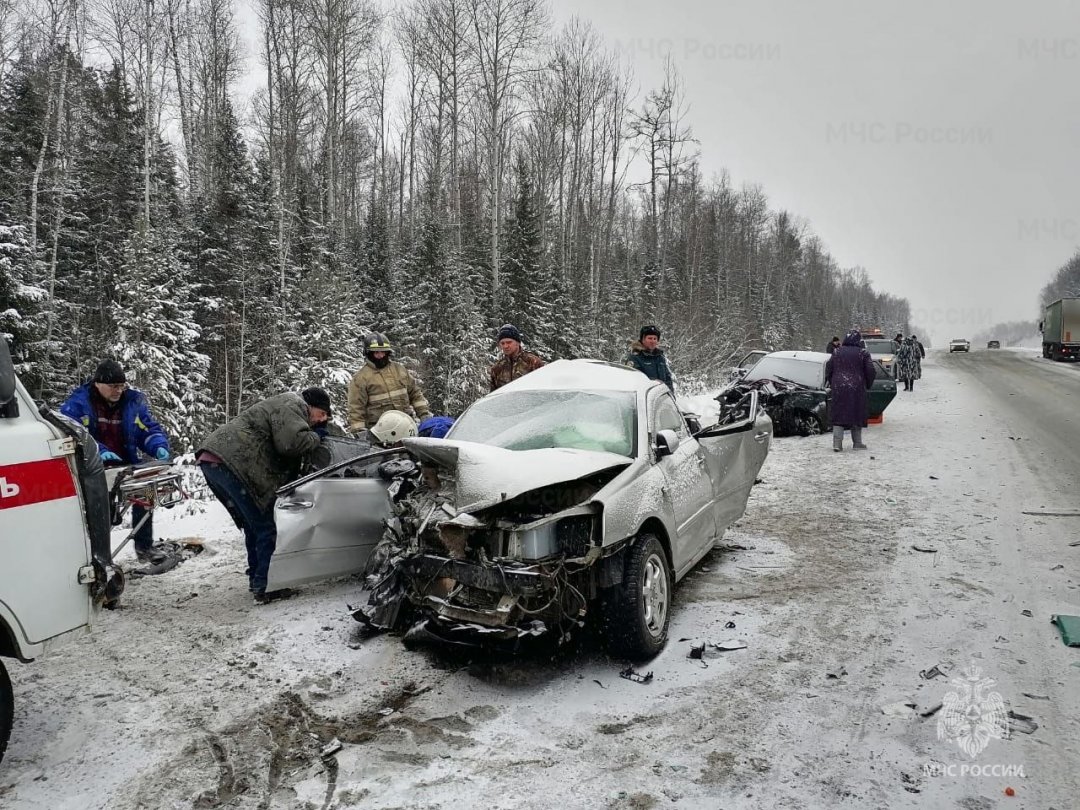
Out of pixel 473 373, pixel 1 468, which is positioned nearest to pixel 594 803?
pixel 1 468

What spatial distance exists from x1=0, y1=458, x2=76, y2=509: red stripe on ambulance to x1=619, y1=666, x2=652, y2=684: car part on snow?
9.56ft

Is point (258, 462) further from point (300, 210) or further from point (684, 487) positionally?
point (300, 210)

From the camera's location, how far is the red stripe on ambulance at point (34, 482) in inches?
108

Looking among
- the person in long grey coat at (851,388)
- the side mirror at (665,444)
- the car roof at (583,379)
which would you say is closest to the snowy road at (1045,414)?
the person in long grey coat at (851,388)

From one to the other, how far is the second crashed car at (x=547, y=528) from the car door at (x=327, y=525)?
0.28ft

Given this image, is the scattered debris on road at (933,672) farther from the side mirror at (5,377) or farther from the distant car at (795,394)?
the distant car at (795,394)

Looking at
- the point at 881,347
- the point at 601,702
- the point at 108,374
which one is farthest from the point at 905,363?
the point at 108,374

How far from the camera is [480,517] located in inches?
151

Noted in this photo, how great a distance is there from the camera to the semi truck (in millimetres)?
32719

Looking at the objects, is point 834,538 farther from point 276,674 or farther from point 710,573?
point 276,674

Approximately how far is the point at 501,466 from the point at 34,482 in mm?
2191

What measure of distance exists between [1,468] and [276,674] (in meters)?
1.90

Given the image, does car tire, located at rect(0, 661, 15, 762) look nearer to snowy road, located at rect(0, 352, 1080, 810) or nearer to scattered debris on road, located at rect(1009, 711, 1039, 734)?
snowy road, located at rect(0, 352, 1080, 810)

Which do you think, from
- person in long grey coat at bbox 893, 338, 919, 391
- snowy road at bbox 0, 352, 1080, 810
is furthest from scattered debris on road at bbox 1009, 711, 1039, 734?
person in long grey coat at bbox 893, 338, 919, 391
